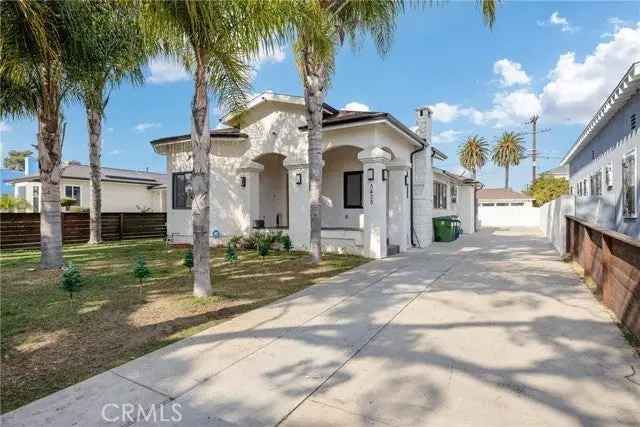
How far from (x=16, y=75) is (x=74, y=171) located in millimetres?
19228

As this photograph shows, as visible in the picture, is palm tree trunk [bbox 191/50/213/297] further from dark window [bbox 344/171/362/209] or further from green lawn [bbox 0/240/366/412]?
dark window [bbox 344/171/362/209]

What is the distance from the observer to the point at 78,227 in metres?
15.7

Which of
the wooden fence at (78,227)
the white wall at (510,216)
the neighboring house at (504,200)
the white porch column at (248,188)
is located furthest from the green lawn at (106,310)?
the neighboring house at (504,200)

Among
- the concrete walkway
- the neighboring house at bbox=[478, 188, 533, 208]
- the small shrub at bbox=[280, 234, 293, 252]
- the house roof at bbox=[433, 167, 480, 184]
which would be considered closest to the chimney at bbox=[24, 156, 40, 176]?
the small shrub at bbox=[280, 234, 293, 252]

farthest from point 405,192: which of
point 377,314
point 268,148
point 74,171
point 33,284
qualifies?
point 74,171

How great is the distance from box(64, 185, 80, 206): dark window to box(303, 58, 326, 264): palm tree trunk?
19562 millimetres

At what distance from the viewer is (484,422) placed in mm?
2520

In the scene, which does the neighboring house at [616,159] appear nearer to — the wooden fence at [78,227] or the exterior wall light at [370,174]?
the exterior wall light at [370,174]

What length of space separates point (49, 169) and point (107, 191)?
1719cm

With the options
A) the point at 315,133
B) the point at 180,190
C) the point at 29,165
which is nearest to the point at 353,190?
the point at 315,133

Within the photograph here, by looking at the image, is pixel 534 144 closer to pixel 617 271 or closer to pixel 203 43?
pixel 617 271

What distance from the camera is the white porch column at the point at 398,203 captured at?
11.8 meters

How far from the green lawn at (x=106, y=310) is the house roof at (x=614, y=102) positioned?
7.02 meters

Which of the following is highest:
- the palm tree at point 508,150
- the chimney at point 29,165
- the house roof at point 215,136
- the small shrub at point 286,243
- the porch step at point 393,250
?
the palm tree at point 508,150
